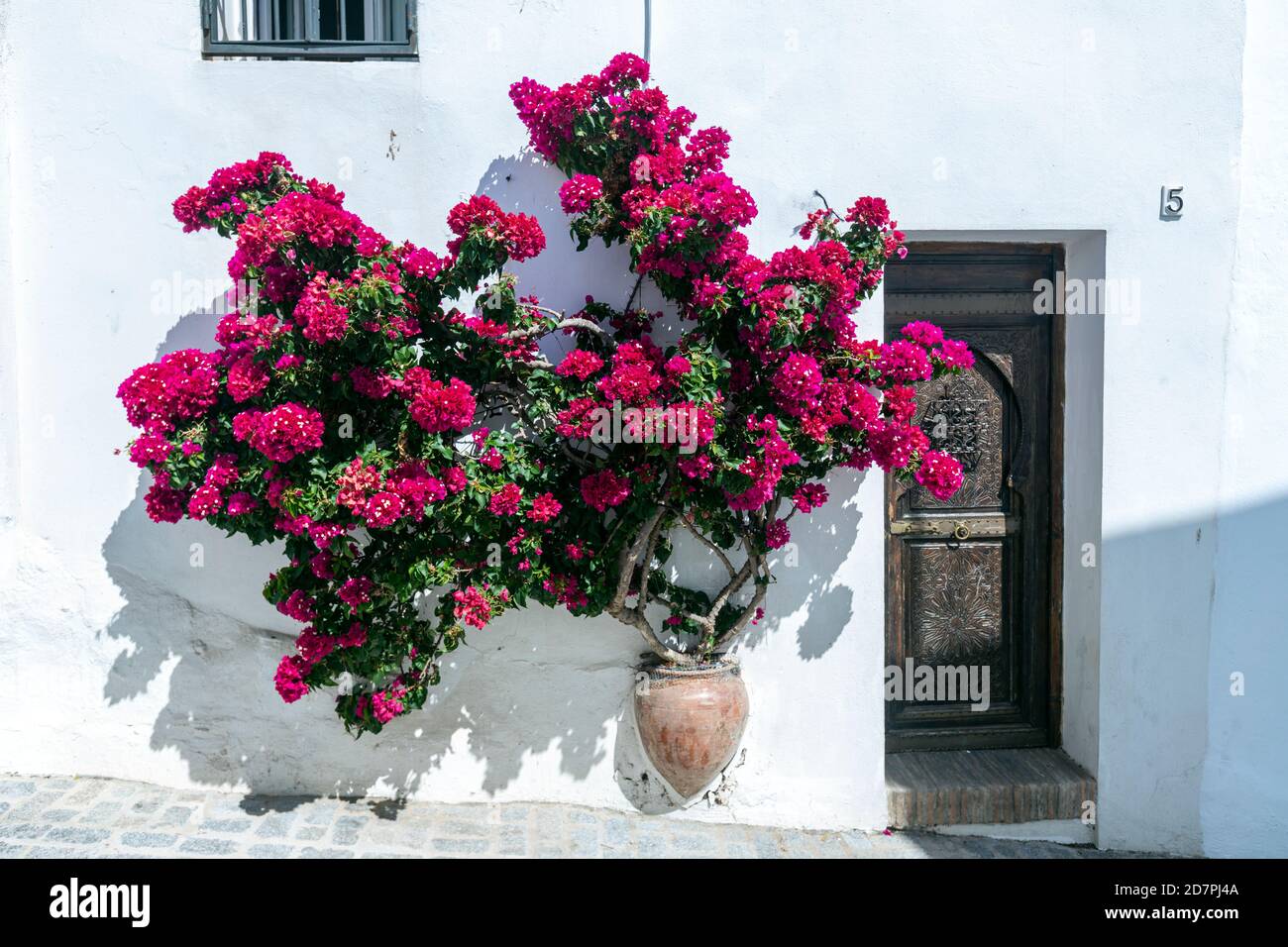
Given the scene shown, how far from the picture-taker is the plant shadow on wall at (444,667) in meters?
4.16

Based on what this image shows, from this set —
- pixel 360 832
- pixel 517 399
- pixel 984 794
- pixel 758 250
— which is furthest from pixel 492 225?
pixel 984 794

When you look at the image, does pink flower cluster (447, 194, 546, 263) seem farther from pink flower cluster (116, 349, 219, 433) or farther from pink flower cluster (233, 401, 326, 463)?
pink flower cluster (116, 349, 219, 433)

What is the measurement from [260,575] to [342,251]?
4.79ft

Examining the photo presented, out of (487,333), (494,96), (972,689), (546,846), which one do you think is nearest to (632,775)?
(546,846)

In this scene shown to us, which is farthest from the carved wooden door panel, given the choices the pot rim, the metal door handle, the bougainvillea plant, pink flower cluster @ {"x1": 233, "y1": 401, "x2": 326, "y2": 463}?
A: pink flower cluster @ {"x1": 233, "y1": 401, "x2": 326, "y2": 463}

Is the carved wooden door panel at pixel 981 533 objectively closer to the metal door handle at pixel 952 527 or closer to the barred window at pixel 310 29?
the metal door handle at pixel 952 527

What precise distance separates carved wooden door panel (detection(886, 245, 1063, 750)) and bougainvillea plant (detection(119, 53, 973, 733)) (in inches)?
26.4

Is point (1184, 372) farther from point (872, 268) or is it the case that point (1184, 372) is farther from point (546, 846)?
point (546, 846)

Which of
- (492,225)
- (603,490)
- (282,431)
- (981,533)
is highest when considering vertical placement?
(492,225)

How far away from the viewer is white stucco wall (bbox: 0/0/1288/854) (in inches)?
159

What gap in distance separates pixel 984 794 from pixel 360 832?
2614mm

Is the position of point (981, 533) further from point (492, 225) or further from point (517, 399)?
point (492, 225)

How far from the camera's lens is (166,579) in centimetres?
417

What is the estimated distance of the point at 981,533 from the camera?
461 cm
